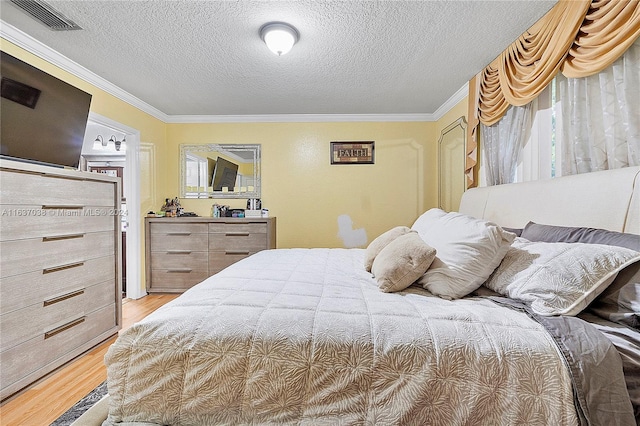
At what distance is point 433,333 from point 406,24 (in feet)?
6.74

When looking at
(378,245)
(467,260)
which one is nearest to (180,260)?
(378,245)

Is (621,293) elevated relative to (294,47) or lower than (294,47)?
lower

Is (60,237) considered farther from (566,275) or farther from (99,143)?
(99,143)

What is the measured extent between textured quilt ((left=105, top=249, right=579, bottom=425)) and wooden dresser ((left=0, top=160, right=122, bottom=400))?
4.25 ft

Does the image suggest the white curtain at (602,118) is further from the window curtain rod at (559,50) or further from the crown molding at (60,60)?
the crown molding at (60,60)

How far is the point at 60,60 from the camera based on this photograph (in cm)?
250

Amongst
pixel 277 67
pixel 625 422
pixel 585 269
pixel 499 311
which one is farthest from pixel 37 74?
pixel 625 422

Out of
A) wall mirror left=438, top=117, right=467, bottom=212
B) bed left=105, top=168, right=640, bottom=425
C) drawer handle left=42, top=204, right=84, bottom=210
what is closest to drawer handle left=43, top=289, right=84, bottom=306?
drawer handle left=42, top=204, right=84, bottom=210

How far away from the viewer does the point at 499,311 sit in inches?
43.9

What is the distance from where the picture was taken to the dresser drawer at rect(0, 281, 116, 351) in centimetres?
166

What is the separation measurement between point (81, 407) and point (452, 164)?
3972mm

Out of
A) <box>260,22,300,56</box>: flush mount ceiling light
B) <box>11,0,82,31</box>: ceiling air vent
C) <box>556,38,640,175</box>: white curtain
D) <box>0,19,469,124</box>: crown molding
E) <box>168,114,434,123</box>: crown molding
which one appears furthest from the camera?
<box>168,114,434,123</box>: crown molding

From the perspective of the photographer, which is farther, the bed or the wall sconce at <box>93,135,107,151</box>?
the wall sconce at <box>93,135,107,151</box>

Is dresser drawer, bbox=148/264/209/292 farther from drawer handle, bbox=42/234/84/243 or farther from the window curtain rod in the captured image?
the window curtain rod
